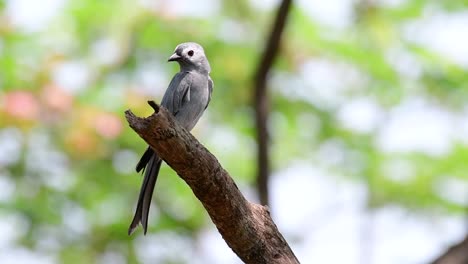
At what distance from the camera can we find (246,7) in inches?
469

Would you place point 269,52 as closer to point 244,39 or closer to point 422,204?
point 244,39

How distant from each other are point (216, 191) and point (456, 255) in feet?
12.5

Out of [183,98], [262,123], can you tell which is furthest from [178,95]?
[262,123]

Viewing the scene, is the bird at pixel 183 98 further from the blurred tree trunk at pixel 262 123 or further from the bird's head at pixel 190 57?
the blurred tree trunk at pixel 262 123

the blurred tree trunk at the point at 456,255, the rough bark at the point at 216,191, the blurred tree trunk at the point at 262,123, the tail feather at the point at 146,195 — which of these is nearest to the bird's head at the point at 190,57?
the tail feather at the point at 146,195

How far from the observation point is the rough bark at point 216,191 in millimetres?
4361

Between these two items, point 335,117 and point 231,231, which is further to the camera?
point 335,117

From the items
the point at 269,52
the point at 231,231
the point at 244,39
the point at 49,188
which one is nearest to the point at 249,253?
the point at 231,231

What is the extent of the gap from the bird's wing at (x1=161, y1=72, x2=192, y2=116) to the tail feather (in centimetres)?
32

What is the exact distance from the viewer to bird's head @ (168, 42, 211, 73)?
554cm

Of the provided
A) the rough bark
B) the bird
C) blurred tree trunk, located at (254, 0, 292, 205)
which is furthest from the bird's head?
blurred tree trunk, located at (254, 0, 292, 205)

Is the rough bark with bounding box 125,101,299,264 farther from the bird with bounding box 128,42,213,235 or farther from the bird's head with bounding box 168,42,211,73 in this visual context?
the bird's head with bounding box 168,42,211,73

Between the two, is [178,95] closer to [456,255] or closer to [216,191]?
[216,191]

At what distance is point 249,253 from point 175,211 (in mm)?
6682
